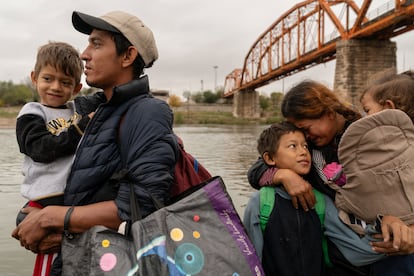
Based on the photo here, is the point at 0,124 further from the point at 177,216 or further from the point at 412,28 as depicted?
the point at 177,216

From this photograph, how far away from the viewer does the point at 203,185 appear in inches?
61.2

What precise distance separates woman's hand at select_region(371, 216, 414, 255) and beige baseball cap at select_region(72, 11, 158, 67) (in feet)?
3.89

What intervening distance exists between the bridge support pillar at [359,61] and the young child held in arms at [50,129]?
21.7 metres

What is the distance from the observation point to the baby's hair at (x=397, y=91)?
75.1 inches

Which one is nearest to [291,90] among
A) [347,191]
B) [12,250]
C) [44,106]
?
[347,191]

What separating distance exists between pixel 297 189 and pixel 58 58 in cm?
129

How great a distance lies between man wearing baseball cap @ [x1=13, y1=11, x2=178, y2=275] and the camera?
1568 mm

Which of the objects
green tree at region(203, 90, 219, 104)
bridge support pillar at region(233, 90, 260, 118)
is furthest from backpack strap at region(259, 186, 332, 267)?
green tree at region(203, 90, 219, 104)

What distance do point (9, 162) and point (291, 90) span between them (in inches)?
443

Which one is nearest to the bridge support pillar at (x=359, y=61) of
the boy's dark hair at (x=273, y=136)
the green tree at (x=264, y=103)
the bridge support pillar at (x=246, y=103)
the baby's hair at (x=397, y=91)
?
the baby's hair at (x=397, y=91)

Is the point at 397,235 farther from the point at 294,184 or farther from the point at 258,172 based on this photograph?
the point at 258,172

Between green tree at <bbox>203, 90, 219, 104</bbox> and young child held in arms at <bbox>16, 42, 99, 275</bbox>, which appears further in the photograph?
green tree at <bbox>203, 90, 219, 104</bbox>

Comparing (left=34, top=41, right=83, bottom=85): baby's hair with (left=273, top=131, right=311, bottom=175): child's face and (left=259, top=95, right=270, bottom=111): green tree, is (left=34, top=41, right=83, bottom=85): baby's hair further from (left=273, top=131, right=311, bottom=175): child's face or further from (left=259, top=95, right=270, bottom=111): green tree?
(left=259, top=95, right=270, bottom=111): green tree

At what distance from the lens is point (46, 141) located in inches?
67.6
